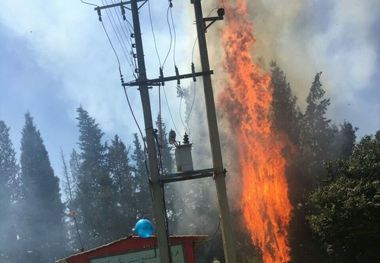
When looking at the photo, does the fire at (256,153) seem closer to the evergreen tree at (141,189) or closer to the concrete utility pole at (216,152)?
the concrete utility pole at (216,152)

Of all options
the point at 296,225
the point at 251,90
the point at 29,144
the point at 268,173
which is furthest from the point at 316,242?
the point at 29,144

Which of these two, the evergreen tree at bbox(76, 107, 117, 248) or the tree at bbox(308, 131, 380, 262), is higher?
the evergreen tree at bbox(76, 107, 117, 248)

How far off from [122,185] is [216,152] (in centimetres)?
5213

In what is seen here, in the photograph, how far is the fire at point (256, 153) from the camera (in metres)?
24.5

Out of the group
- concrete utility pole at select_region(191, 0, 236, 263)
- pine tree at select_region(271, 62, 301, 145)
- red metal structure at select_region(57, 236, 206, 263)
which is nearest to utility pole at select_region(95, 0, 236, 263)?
concrete utility pole at select_region(191, 0, 236, 263)

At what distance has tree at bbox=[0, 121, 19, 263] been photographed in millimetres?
55688

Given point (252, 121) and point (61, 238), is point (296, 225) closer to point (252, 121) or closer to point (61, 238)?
point (252, 121)

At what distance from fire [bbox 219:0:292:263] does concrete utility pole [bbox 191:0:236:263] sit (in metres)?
10.2

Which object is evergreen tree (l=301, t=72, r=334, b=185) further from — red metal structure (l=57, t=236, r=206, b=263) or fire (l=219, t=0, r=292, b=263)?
red metal structure (l=57, t=236, r=206, b=263)

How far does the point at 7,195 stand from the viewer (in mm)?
58875

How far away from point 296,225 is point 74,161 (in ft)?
209

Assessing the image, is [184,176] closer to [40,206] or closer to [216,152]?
[216,152]

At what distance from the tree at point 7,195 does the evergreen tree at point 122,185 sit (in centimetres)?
1192

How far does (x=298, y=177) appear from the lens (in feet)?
116
